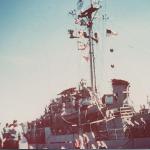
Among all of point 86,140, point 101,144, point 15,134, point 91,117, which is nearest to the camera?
point 15,134

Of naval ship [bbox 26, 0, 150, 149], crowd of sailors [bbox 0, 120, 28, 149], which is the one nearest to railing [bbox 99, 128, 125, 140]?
naval ship [bbox 26, 0, 150, 149]

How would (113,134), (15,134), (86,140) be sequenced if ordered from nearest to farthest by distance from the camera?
(15,134)
(86,140)
(113,134)

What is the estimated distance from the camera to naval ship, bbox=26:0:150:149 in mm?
8438

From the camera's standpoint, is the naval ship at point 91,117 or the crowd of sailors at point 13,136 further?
the naval ship at point 91,117

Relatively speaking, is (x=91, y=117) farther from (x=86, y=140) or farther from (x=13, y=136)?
(x=13, y=136)

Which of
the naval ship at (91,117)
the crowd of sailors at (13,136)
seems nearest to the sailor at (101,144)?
the naval ship at (91,117)

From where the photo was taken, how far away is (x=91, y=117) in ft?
32.7

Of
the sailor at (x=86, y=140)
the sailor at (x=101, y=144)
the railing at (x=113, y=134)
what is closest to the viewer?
the sailor at (x=86, y=140)

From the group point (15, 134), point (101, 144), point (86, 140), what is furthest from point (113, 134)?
point (15, 134)

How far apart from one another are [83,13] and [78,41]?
1239 millimetres

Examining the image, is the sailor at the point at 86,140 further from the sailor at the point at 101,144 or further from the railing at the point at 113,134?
the railing at the point at 113,134

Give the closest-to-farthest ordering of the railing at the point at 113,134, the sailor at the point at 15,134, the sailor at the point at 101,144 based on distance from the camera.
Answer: the sailor at the point at 15,134
the sailor at the point at 101,144
the railing at the point at 113,134

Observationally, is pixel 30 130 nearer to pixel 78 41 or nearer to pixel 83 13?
pixel 78 41

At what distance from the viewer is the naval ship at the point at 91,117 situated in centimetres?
844
